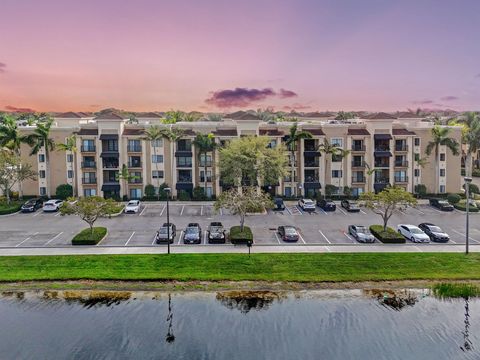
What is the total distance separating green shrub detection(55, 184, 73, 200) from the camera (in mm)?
61531

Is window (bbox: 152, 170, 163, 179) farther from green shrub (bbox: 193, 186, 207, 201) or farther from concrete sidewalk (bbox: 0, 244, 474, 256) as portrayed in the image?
concrete sidewalk (bbox: 0, 244, 474, 256)

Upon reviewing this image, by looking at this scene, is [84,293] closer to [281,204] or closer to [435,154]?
[281,204]

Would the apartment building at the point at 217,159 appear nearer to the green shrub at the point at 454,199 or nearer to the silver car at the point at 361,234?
the green shrub at the point at 454,199

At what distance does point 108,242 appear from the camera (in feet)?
134

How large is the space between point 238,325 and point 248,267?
346 inches

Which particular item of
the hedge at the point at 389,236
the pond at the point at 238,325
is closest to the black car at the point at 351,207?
the hedge at the point at 389,236

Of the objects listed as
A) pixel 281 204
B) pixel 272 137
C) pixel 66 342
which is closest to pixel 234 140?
pixel 272 137

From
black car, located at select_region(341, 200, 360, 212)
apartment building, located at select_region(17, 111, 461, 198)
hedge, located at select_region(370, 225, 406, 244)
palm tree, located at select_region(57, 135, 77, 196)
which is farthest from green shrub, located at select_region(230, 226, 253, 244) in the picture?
palm tree, located at select_region(57, 135, 77, 196)

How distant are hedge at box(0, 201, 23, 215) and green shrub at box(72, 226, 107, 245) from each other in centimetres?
1637

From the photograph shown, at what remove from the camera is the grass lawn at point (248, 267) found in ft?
110

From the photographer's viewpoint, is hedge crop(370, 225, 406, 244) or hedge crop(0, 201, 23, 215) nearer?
hedge crop(370, 225, 406, 244)

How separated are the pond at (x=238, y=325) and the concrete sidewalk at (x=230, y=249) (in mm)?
6552

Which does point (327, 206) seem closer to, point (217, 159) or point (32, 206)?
point (217, 159)

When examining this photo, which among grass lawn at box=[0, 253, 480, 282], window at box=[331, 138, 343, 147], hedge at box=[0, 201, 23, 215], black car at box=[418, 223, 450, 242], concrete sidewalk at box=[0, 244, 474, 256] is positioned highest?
window at box=[331, 138, 343, 147]
